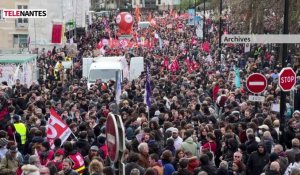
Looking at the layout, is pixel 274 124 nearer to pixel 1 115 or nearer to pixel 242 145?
pixel 242 145

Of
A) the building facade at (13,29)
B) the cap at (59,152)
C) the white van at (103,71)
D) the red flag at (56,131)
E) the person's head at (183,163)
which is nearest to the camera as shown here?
the person's head at (183,163)

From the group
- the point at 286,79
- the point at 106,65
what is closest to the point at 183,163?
the point at 286,79

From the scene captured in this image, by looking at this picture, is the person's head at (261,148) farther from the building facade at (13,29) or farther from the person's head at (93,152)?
the building facade at (13,29)

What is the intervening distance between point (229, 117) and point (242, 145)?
Answer: 3.46 m

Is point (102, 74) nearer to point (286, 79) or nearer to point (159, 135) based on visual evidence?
point (286, 79)

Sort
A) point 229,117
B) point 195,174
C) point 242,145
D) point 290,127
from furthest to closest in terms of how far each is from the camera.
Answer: point 229,117 < point 290,127 < point 242,145 < point 195,174

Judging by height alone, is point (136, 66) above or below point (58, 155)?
above

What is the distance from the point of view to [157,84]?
1078 inches

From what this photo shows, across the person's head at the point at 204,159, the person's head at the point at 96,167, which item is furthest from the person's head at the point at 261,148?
the person's head at the point at 96,167

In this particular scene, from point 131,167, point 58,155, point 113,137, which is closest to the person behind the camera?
point 113,137

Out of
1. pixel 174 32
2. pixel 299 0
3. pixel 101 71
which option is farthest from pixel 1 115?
pixel 174 32

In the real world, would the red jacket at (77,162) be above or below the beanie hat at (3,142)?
below

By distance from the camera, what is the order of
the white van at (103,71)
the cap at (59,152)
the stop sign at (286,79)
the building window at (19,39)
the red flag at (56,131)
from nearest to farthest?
the cap at (59,152) → the red flag at (56,131) → the stop sign at (286,79) → the white van at (103,71) → the building window at (19,39)

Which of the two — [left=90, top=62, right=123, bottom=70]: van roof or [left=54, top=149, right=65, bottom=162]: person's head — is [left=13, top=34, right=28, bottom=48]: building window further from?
[left=54, top=149, right=65, bottom=162]: person's head
